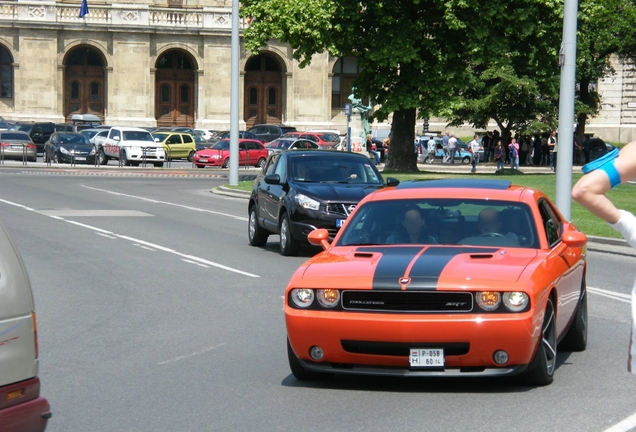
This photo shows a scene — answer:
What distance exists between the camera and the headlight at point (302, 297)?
26.4ft

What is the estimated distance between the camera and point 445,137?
228ft

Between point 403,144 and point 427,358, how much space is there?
35759 mm

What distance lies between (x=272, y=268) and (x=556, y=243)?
7029 millimetres

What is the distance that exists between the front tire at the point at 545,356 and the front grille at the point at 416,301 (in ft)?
2.13

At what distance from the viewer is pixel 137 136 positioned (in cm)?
5462

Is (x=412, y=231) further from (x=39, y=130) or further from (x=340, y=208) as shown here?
(x=39, y=130)

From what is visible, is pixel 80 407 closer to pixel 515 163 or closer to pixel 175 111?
pixel 515 163

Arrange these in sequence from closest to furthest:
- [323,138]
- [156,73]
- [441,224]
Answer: [441,224] < [323,138] < [156,73]

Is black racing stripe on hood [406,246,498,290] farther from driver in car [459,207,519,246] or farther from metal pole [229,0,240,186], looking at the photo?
metal pole [229,0,240,186]

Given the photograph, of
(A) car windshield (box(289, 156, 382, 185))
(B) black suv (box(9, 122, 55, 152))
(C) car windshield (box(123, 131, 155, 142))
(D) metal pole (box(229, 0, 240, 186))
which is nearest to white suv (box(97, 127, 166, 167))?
(C) car windshield (box(123, 131, 155, 142))

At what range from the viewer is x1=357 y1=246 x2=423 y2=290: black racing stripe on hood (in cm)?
782

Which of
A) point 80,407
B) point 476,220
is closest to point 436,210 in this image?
point 476,220

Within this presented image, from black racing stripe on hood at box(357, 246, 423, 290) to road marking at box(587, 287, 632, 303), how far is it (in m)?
5.12

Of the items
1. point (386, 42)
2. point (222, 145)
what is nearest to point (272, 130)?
point (222, 145)
